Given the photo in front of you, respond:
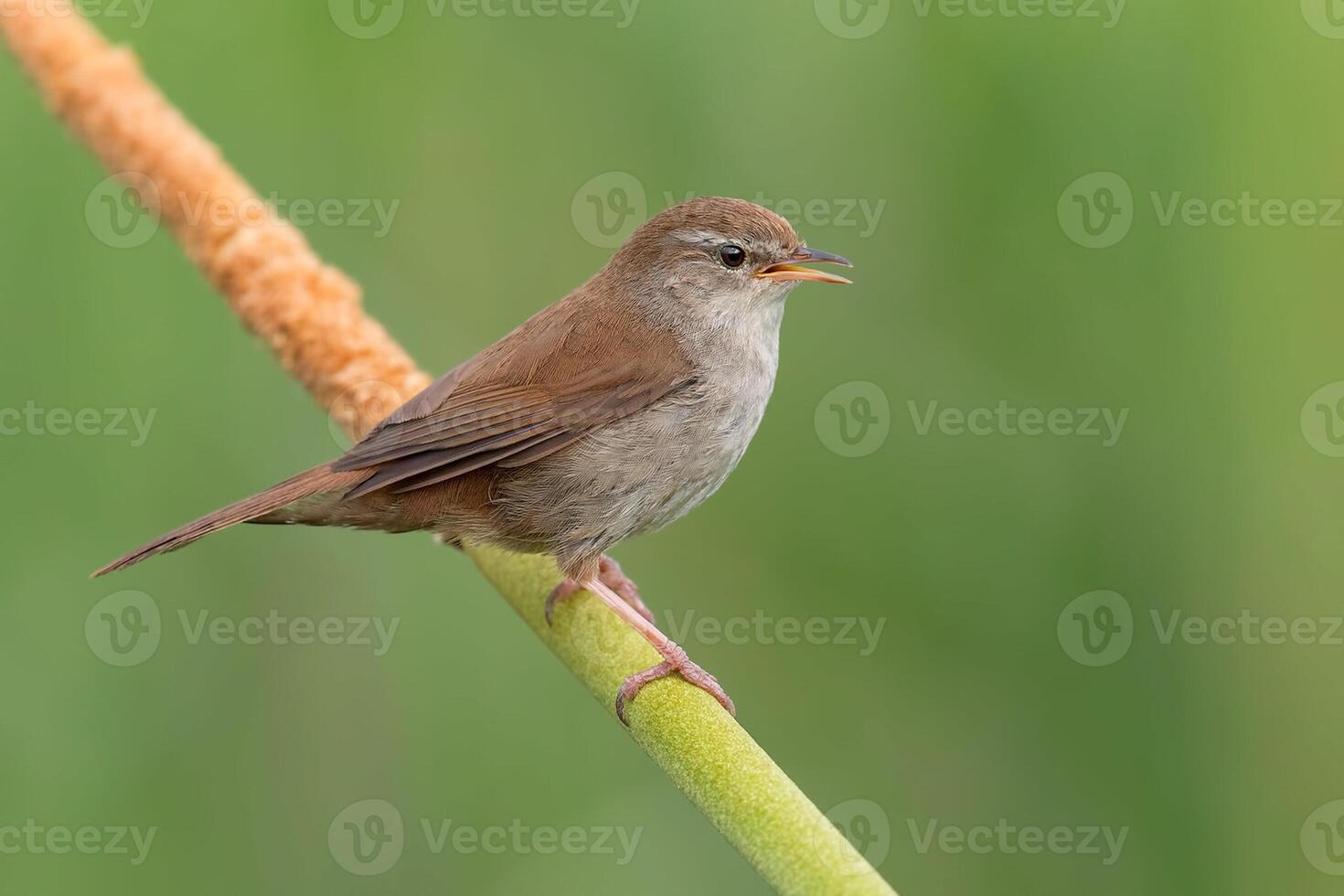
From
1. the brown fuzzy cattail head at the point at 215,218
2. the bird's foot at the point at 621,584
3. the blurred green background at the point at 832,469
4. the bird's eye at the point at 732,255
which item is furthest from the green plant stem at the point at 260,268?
the bird's eye at the point at 732,255

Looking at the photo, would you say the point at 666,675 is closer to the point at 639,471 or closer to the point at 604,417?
the point at 639,471

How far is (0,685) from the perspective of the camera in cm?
313

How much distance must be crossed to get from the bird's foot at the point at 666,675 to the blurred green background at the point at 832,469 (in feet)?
1.93

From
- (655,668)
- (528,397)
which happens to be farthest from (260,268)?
(655,668)

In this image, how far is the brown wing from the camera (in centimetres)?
318

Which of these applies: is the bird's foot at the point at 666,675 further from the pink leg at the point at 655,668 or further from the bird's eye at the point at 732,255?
the bird's eye at the point at 732,255

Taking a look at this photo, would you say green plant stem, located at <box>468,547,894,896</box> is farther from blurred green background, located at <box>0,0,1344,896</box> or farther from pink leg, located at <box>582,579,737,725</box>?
blurred green background, located at <box>0,0,1344,896</box>

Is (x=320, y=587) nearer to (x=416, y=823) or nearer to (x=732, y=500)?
(x=416, y=823)

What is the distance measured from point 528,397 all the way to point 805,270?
0.84 m

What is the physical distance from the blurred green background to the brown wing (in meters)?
0.41

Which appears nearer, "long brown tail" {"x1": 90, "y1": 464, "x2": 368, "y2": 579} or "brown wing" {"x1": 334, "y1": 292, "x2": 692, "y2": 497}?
"long brown tail" {"x1": 90, "y1": 464, "x2": 368, "y2": 579}

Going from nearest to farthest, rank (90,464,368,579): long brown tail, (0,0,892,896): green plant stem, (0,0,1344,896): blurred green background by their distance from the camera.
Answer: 1. (0,0,892,896): green plant stem
2. (90,464,368,579): long brown tail
3. (0,0,1344,896): blurred green background

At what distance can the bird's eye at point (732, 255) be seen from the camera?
374 centimetres

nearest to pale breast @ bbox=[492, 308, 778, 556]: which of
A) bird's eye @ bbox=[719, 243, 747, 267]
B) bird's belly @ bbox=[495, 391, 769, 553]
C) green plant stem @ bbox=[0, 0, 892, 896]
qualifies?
bird's belly @ bbox=[495, 391, 769, 553]
